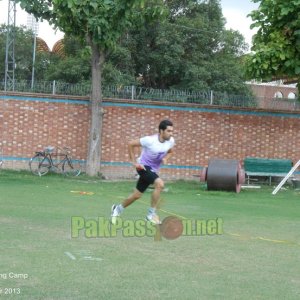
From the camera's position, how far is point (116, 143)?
69.6ft

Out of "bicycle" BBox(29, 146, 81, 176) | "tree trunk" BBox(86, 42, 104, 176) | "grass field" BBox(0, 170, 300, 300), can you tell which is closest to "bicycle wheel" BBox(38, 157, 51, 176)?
"bicycle" BBox(29, 146, 81, 176)

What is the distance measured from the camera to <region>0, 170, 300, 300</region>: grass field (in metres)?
5.84

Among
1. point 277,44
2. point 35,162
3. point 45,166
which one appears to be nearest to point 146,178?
point 277,44

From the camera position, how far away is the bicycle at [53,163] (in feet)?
67.4

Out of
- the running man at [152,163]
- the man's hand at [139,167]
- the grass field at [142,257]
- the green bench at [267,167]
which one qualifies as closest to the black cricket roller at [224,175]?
the green bench at [267,167]

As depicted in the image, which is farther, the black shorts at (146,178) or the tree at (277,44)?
the tree at (277,44)

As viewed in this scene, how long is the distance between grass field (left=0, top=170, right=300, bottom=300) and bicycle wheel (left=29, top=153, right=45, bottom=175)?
23.2ft

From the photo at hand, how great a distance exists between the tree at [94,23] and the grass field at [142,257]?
722cm

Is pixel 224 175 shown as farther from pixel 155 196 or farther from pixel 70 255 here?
pixel 70 255

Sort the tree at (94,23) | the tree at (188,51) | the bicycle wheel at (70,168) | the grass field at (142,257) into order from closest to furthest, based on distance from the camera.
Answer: the grass field at (142,257), the tree at (94,23), the bicycle wheel at (70,168), the tree at (188,51)

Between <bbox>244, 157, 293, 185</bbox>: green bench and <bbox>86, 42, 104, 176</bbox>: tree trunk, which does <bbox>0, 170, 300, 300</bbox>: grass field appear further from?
<bbox>244, 157, 293, 185</bbox>: green bench

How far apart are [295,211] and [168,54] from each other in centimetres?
2274

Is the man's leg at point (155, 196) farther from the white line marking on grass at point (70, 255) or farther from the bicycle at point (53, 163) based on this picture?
the bicycle at point (53, 163)

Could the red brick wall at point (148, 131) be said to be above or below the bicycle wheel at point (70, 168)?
above
